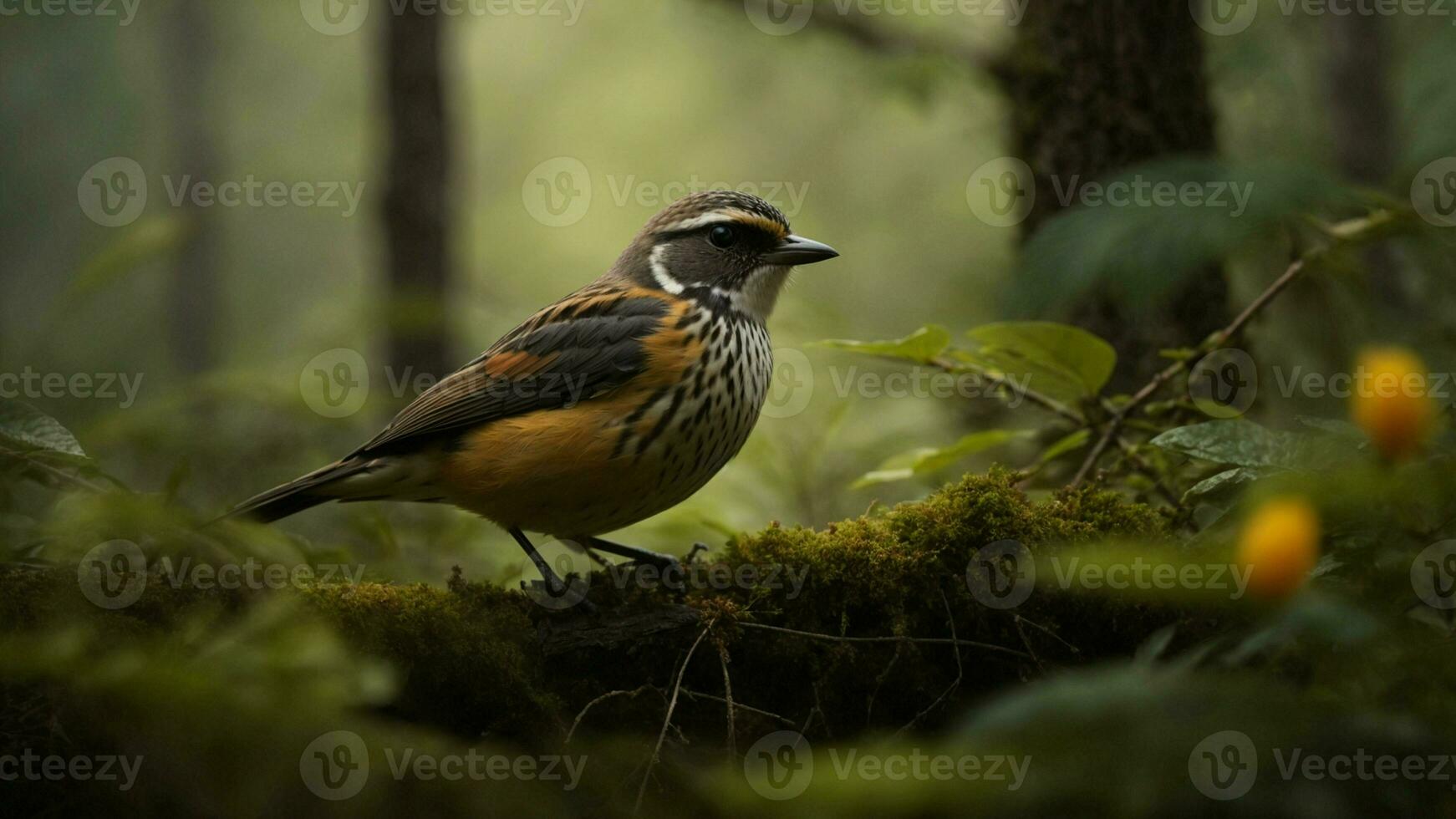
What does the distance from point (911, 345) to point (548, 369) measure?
1500 millimetres

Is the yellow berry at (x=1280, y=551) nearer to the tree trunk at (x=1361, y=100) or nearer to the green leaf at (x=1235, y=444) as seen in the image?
the green leaf at (x=1235, y=444)

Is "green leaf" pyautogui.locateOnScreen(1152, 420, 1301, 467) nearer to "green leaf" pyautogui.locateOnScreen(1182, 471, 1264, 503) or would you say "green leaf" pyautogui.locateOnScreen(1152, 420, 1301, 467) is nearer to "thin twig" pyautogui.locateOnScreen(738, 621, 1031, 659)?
"green leaf" pyautogui.locateOnScreen(1182, 471, 1264, 503)

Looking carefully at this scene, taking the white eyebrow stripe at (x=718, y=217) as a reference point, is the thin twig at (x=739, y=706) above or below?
below

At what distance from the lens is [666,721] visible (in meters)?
3.06

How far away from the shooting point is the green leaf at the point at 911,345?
13.2 feet

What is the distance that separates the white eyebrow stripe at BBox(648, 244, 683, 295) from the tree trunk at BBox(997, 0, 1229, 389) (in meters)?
1.89

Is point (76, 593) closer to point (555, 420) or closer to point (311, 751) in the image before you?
point (311, 751)

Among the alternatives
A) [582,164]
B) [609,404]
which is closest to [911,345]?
[609,404]

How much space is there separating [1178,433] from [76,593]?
10.6ft

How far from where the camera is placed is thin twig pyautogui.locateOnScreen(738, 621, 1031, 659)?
3.27 m

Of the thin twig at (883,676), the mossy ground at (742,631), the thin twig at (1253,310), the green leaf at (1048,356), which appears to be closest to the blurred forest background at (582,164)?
the green leaf at (1048,356)

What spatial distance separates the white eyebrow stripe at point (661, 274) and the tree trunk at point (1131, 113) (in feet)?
6.21

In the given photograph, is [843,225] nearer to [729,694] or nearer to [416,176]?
[416,176]

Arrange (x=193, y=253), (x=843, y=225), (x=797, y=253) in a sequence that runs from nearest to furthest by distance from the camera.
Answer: (x=797, y=253)
(x=843, y=225)
(x=193, y=253)
